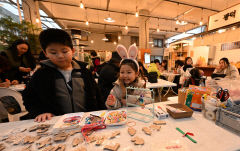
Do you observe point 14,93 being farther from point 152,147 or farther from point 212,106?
point 212,106

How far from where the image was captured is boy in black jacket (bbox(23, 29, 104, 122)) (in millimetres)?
923

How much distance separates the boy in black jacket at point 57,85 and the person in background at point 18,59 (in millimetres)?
2061

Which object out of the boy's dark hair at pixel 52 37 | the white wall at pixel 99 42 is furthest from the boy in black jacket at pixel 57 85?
the white wall at pixel 99 42

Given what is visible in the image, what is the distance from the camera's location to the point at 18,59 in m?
2.36

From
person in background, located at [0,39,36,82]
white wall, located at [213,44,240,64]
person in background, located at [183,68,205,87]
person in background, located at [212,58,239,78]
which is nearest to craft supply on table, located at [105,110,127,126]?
person in background, located at [183,68,205,87]

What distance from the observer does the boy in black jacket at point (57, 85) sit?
3.03ft

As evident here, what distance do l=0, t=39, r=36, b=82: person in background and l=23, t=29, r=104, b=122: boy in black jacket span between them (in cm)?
206

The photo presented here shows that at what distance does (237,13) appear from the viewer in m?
3.31

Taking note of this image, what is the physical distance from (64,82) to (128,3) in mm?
5891

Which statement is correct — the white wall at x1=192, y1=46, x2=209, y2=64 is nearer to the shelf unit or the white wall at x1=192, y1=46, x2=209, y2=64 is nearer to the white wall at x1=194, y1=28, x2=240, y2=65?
the shelf unit

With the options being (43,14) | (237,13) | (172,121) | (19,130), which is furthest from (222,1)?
(43,14)

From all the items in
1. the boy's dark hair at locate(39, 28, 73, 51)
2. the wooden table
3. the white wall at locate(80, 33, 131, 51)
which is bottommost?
the wooden table

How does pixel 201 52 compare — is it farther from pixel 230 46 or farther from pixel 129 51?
pixel 129 51

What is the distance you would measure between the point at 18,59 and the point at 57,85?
7.74 ft
